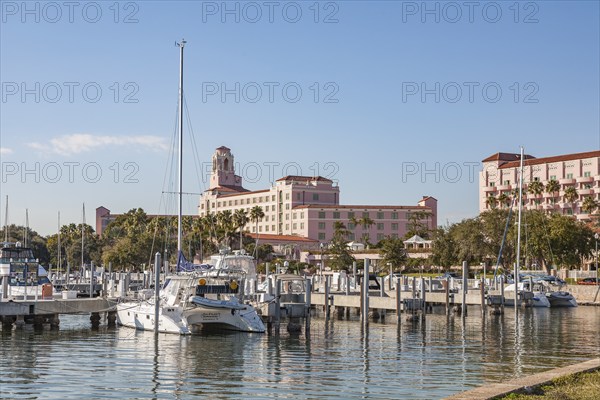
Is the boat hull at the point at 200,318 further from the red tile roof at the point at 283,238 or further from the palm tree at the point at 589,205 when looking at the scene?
the red tile roof at the point at 283,238

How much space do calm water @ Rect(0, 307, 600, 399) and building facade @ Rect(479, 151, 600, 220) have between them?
103835 mm

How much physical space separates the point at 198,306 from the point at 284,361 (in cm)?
997

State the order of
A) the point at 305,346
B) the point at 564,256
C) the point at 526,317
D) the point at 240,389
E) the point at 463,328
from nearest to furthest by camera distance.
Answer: the point at 240,389, the point at 305,346, the point at 463,328, the point at 526,317, the point at 564,256

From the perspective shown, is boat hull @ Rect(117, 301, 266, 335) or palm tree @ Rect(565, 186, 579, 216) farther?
palm tree @ Rect(565, 186, 579, 216)

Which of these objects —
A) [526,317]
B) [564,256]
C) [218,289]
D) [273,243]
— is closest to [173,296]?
[218,289]

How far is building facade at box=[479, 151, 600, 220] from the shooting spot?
151250 millimetres

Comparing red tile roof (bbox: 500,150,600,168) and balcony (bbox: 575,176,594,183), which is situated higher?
red tile roof (bbox: 500,150,600,168)

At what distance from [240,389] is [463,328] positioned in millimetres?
26254

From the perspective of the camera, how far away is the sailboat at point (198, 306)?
141 ft

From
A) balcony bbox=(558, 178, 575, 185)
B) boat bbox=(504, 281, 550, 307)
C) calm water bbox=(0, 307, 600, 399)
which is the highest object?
balcony bbox=(558, 178, 575, 185)

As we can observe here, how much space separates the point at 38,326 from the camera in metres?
45.8

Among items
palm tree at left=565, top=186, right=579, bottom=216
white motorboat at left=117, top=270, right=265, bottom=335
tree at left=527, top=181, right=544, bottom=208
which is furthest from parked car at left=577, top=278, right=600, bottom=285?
white motorboat at left=117, top=270, right=265, bottom=335

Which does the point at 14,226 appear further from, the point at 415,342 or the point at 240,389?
the point at 240,389

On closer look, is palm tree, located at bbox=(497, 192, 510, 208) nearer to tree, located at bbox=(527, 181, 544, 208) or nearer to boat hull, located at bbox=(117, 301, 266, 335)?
tree, located at bbox=(527, 181, 544, 208)
